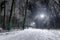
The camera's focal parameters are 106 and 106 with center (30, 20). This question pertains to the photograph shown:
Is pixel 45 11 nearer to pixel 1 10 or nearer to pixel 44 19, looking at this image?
pixel 44 19

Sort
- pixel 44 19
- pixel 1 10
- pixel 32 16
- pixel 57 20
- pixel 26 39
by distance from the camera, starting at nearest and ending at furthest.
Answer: pixel 26 39, pixel 1 10, pixel 57 20, pixel 44 19, pixel 32 16

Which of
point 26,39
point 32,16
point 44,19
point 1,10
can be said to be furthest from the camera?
point 32,16

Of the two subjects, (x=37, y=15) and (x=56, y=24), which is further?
(x=37, y=15)

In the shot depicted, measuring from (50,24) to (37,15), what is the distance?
510 cm

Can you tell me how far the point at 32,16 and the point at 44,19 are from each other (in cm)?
339

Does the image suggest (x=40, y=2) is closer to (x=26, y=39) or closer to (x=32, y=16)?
(x=32, y=16)

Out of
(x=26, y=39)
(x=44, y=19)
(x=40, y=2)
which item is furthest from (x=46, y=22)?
Result: (x=26, y=39)

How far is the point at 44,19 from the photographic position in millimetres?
24922

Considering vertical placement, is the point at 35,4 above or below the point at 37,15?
above

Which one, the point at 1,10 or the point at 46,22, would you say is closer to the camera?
the point at 1,10

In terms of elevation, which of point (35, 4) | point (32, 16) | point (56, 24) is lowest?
point (56, 24)

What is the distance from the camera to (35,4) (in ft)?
83.4

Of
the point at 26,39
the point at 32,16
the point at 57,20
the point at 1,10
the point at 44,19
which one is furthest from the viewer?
the point at 32,16

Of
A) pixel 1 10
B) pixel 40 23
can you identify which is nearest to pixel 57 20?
pixel 40 23
